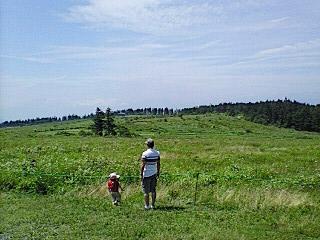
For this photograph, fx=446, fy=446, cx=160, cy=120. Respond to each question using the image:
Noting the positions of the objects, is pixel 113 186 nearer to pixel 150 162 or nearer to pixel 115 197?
pixel 115 197

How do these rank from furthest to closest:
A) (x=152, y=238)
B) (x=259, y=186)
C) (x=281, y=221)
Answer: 1. (x=259, y=186)
2. (x=281, y=221)
3. (x=152, y=238)

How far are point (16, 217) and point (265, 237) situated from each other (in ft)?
21.1

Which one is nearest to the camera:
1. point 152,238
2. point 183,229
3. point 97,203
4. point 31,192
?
point 152,238

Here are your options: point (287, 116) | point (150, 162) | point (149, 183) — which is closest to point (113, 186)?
point (149, 183)

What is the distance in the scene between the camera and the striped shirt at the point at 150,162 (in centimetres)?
1252

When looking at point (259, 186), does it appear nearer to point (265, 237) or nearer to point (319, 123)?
point (265, 237)

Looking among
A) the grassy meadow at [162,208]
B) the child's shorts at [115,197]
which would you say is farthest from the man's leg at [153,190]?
the child's shorts at [115,197]

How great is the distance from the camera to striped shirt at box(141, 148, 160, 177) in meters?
12.5

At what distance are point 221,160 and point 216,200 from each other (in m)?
16.2

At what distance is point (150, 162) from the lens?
12555mm

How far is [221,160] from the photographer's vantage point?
1169 inches

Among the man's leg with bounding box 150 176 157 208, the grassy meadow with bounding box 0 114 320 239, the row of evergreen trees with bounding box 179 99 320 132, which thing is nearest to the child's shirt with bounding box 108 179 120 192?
the grassy meadow with bounding box 0 114 320 239

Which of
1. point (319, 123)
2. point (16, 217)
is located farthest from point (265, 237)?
point (319, 123)

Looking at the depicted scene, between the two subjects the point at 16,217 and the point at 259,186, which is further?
the point at 259,186
